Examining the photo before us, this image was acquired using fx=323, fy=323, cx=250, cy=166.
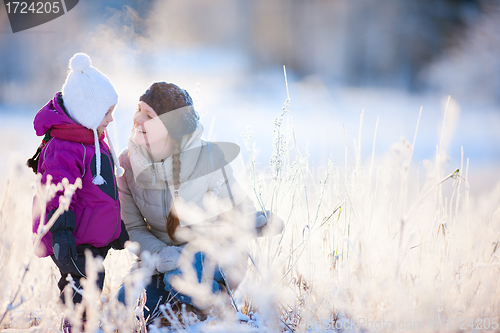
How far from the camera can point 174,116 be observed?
5.67 feet

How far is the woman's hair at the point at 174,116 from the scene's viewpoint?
5.67ft

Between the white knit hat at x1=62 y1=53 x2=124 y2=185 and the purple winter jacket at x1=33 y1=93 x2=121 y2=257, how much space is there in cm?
4

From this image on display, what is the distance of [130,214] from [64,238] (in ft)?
1.62

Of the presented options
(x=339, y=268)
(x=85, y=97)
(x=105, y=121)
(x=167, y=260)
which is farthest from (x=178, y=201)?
(x=339, y=268)

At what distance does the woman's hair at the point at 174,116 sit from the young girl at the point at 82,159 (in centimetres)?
22

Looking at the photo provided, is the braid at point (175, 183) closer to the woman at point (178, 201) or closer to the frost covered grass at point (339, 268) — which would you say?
the woman at point (178, 201)

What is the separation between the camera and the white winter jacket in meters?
1.75

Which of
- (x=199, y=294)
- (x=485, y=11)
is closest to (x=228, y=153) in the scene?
(x=199, y=294)

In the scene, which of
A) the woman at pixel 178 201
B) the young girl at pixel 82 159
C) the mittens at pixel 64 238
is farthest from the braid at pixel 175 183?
the mittens at pixel 64 238

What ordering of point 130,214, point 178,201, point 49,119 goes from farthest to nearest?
point 130,214, point 178,201, point 49,119

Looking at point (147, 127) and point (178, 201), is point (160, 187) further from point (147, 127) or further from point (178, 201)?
point (147, 127)

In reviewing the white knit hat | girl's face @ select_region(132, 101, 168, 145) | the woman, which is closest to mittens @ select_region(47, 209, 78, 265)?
the white knit hat

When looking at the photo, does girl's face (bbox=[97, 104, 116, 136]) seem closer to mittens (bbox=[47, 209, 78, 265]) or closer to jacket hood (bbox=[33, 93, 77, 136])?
jacket hood (bbox=[33, 93, 77, 136])

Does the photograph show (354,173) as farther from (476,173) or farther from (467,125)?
(467,125)
